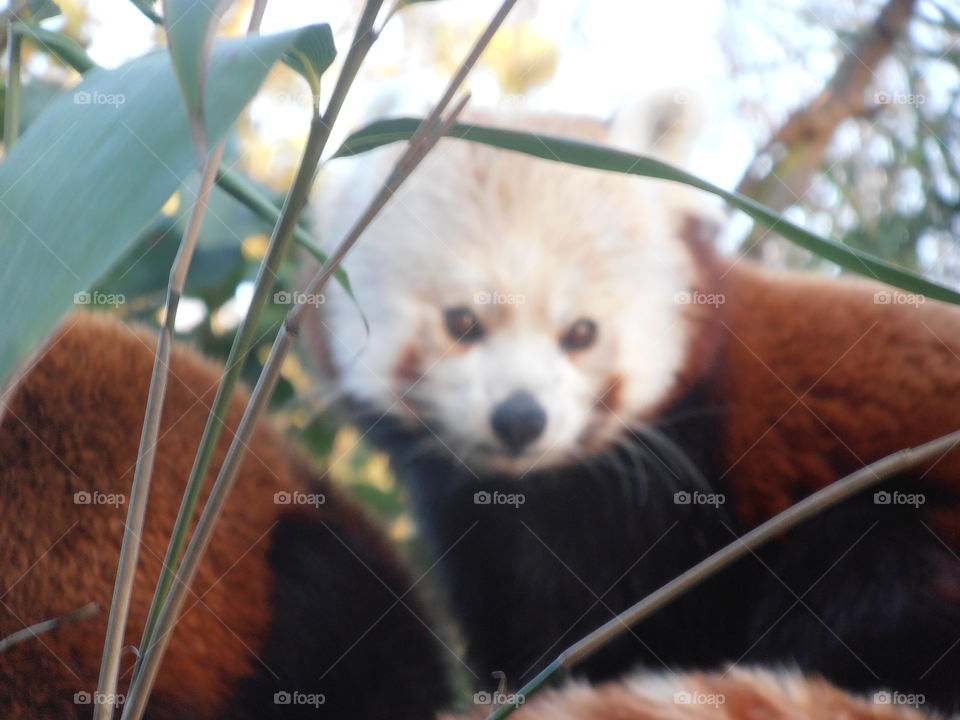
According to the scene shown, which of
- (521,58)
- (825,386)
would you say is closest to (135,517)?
(825,386)

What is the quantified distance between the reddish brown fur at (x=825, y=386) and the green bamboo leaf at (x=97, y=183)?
44.5 inches

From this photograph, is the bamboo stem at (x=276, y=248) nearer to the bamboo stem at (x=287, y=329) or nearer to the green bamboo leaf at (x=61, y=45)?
the bamboo stem at (x=287, y=329)

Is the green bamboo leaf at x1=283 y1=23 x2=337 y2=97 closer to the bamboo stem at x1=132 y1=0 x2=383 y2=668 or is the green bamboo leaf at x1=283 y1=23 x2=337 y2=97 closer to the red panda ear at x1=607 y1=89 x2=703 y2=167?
the bamboo stem at x1=132 y1=0 x2=383 y2=668

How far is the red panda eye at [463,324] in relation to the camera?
155cm

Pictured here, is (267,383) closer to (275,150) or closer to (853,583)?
(853,583)

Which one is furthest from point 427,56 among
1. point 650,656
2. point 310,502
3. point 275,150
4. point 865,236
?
point 650,656

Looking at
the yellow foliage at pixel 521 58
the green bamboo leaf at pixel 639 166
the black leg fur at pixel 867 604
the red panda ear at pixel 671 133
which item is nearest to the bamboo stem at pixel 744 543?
the green bamboo leaf at pixel 639 166

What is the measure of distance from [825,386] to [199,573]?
0.99 m

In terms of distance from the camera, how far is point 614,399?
1612 millimetres

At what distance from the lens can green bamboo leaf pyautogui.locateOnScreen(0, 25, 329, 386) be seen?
1.44ft

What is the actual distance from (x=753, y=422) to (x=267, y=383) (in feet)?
3.59

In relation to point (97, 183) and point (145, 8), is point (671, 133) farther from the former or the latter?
point (97, 183)

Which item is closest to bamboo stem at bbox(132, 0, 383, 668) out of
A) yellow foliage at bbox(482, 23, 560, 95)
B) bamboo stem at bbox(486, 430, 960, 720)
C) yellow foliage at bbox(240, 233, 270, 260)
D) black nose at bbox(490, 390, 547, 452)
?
bamboo stem at bbox(486, 430, 960, 720)

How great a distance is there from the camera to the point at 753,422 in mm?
1501
